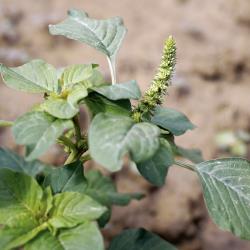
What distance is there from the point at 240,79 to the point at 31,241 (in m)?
2.38

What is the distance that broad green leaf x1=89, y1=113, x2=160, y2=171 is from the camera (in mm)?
790

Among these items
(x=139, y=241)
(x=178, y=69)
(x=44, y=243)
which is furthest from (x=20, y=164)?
(x=178, y=69)

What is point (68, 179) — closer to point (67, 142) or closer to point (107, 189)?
point (67, 142)

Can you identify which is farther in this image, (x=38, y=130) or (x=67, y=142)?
(x=67, y=142)

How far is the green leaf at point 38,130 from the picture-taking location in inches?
32.6

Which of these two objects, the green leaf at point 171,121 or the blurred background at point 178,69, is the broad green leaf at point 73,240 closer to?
the green leaf at point 171,121

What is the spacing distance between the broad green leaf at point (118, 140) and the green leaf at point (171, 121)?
0.18 m

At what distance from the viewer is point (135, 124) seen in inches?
34.4

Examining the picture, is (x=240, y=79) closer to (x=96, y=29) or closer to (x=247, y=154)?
(x=247, y=154)

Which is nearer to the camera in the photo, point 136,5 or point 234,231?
point 234,231

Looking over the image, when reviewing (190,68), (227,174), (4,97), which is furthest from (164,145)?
(190,68)

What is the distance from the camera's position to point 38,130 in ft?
2.82

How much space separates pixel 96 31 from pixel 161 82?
0.94ft

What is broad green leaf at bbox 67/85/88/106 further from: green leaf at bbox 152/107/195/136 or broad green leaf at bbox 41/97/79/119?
green leaf at bbox 152/107/195/136
